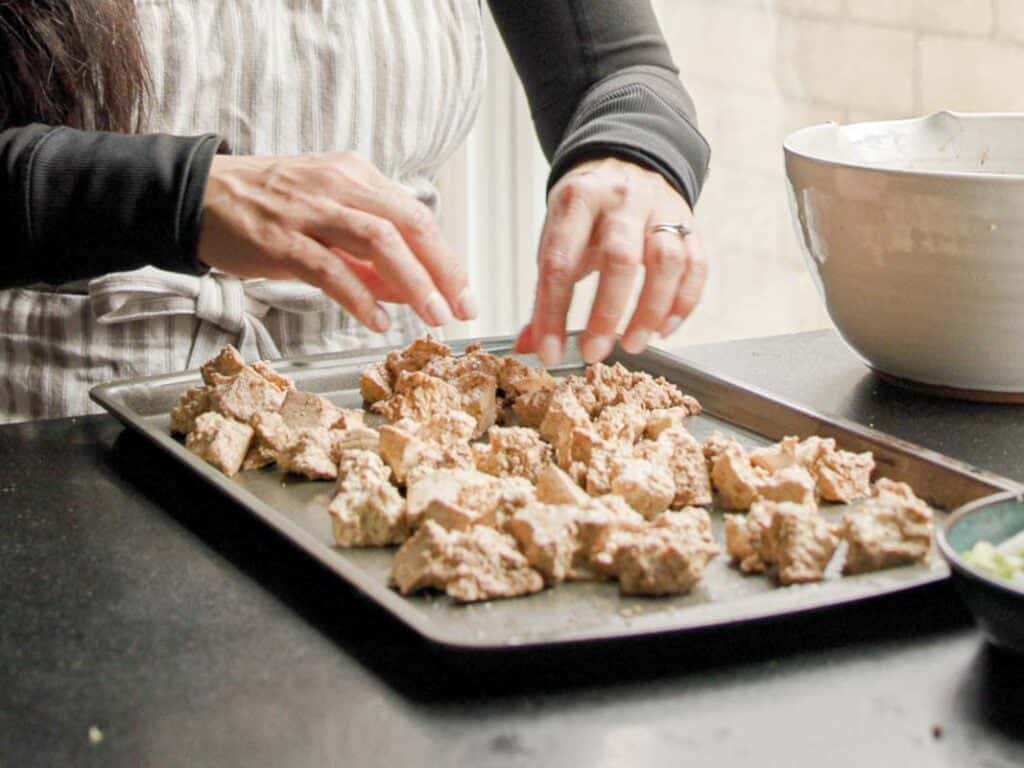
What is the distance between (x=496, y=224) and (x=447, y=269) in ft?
4.37

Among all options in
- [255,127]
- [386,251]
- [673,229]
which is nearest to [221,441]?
[386,251]

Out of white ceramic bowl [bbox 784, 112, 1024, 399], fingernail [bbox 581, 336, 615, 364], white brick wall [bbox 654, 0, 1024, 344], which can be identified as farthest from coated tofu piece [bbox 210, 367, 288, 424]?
white brick wall [bbox 654, 0, 1024, 344]

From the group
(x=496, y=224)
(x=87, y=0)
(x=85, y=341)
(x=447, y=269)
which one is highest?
(x=87, y=0)

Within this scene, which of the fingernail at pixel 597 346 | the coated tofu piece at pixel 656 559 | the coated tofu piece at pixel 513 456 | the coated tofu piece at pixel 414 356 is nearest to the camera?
the coated tofu piece at pixel 656 559

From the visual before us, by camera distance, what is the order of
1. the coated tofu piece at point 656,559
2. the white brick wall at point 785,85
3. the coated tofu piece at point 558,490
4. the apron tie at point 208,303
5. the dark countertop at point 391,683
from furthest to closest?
1. the white brick wall at point 785,85
2. the apron tie at point 208,303
3. the coated tofu piece at point 558,490
4. the coated tofu piece at point 656,559
5. the dark countertop at point 391,683

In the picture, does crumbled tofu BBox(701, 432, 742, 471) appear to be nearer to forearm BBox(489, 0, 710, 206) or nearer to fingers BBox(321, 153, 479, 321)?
fingers BBox(321, 153, 479, 321)

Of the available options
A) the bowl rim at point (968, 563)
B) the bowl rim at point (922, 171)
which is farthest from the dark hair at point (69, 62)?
the bowl rim at point (968, 563)

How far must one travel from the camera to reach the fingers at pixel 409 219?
41.9 inches

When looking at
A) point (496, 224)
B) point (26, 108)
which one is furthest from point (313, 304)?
point (496, 224)

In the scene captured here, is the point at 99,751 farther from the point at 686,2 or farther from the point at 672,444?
the point at 686,2

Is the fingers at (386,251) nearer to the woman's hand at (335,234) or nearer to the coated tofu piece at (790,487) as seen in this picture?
the woman's hand at (335,234)

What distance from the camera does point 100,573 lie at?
87cm

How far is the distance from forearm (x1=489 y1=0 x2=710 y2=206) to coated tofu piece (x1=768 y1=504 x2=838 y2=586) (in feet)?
1.65

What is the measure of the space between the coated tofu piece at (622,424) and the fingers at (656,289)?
48 millimetres
